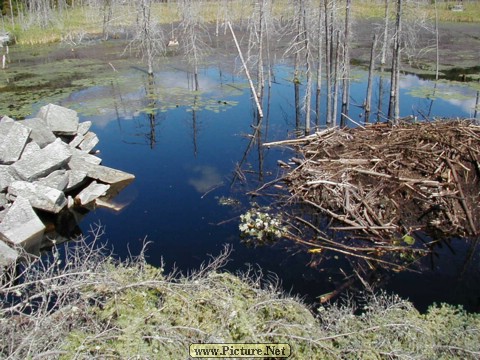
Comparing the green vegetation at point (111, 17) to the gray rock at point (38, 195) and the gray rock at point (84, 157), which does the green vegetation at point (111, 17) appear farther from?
the gray rock at point (38, 195)

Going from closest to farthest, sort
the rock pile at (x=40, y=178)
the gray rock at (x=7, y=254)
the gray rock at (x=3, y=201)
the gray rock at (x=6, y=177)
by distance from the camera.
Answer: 1. the gray rock at (x=7, y=254)
2. the rock pile at (x=40, y=178)
3. the gray rock at (x=3, y=201)
4. the gray rock at (x=6, y=177)

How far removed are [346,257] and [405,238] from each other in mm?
1694

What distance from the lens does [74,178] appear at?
14.5 metres

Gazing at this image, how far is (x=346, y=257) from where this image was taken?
10.5 m

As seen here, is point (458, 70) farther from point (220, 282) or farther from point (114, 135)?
point (220, 282)

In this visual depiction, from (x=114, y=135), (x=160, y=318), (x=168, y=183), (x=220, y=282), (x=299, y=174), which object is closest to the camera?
(x=160, y=318)

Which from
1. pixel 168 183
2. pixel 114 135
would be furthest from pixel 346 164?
pixel 114 135

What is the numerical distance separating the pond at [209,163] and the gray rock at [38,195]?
101 centimetres

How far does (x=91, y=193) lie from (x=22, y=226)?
9.37 ft

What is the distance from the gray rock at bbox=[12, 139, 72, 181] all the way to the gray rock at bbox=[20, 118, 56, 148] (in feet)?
4.12

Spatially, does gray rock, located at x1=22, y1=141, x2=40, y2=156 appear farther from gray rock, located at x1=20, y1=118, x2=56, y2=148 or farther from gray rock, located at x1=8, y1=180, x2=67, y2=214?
gray rock, located at x1=8, y1=180, x2=67, y2=214

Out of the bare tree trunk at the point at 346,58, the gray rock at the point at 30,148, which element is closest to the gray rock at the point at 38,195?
the gray rock at the point at 30,148

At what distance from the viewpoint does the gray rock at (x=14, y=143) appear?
13836 millimetres

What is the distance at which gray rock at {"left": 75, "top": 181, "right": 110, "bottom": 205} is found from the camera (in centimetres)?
1413
